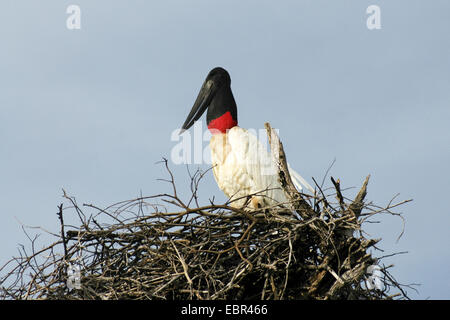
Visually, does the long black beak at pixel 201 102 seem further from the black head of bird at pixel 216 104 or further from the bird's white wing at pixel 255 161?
the bird's white wing at pixel 255 161

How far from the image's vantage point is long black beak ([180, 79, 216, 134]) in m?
7.92

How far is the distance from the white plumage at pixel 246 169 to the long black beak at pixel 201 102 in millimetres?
815

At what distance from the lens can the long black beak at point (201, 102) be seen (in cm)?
792

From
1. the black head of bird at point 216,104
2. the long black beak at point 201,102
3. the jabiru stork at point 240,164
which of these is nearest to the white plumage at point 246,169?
the jabiru stork at point 240,164

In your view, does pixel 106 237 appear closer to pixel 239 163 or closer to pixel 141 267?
pixel 141 267

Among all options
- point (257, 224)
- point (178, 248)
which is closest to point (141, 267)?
point (178, 248)

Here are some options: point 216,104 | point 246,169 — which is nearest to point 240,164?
point 246,169

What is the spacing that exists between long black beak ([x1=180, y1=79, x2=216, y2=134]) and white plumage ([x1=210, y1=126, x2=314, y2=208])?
32.1 inches

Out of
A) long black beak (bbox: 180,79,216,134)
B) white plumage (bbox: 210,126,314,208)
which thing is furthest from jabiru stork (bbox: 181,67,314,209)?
Answer: long black beak (bbox: 180,79,216,134)

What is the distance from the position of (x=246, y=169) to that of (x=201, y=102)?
132 centimetres

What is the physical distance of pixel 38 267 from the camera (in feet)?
19.2
